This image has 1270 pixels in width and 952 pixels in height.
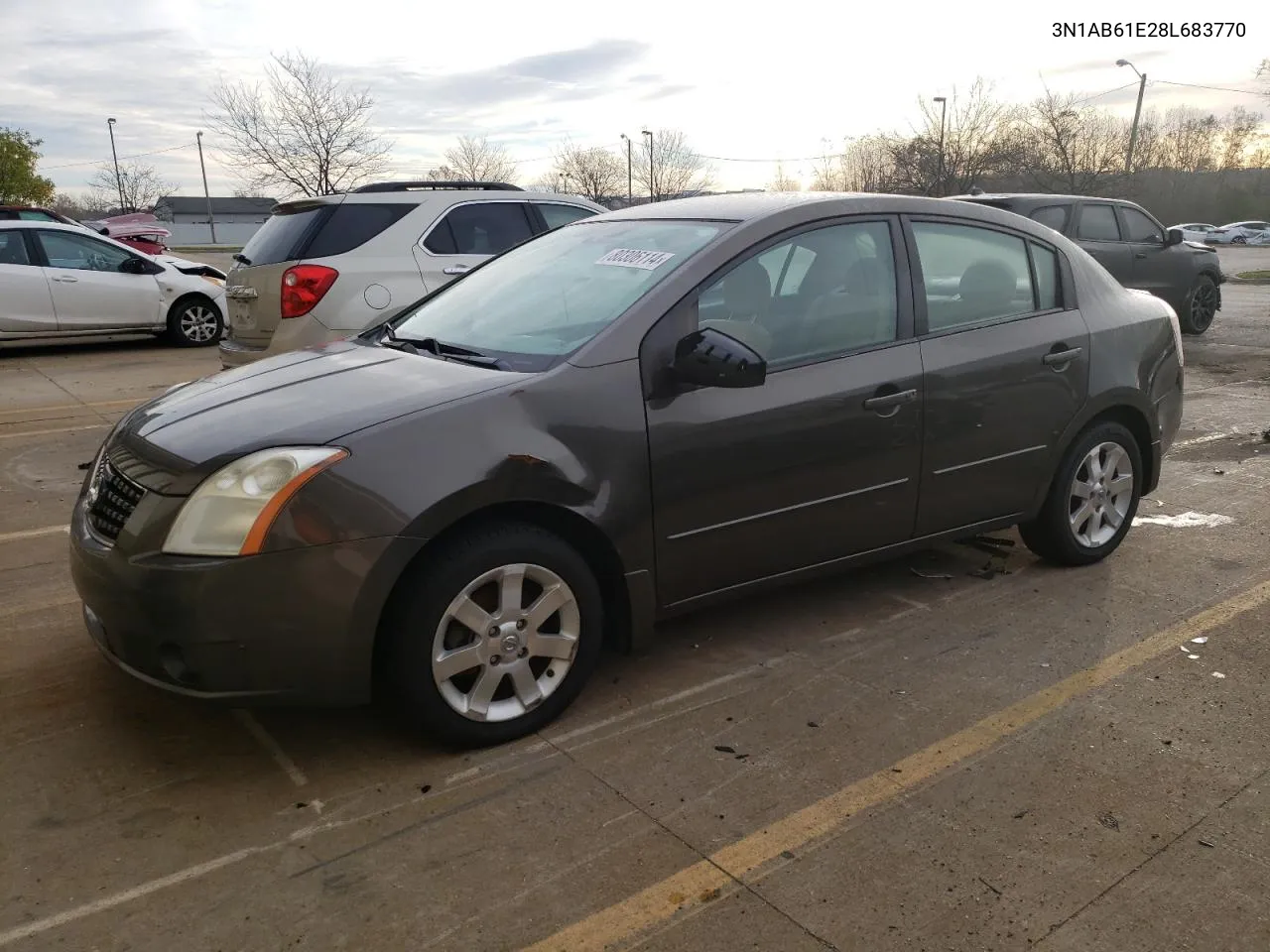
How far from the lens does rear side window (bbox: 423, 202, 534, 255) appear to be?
7.84 m

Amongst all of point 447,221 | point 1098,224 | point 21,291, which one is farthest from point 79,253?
point 1098,224

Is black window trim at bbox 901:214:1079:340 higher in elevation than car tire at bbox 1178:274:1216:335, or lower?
higher

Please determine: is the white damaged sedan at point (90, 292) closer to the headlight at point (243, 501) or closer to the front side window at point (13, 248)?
the front side window at point (13, 248)

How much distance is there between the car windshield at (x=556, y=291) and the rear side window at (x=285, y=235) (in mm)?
3375

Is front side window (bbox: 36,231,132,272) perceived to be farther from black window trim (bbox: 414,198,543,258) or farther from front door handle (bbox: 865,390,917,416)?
front door handle (bbox: 865,390,917,416)

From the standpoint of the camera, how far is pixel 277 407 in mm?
3227

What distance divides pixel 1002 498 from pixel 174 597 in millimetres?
3274

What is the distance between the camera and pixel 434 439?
3.03m

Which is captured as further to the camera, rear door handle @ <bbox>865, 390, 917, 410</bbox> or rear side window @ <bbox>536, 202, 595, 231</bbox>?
rear side window @ <bbox>536, 202, 595, 231</bbox>

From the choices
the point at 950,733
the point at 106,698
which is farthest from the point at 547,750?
the point at 106,698

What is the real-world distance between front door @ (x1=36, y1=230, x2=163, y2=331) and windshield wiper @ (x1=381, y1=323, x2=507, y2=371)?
9942 millimetres

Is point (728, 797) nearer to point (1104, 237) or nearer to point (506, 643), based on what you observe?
point (506, 643)

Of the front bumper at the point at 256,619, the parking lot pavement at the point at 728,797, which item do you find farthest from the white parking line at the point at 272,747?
the front bumper at the point at 256,619

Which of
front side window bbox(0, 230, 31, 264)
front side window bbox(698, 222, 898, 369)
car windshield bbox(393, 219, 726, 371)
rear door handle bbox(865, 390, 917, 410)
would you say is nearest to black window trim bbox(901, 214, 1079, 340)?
front side window bbox(698, 222, 898, 369)
